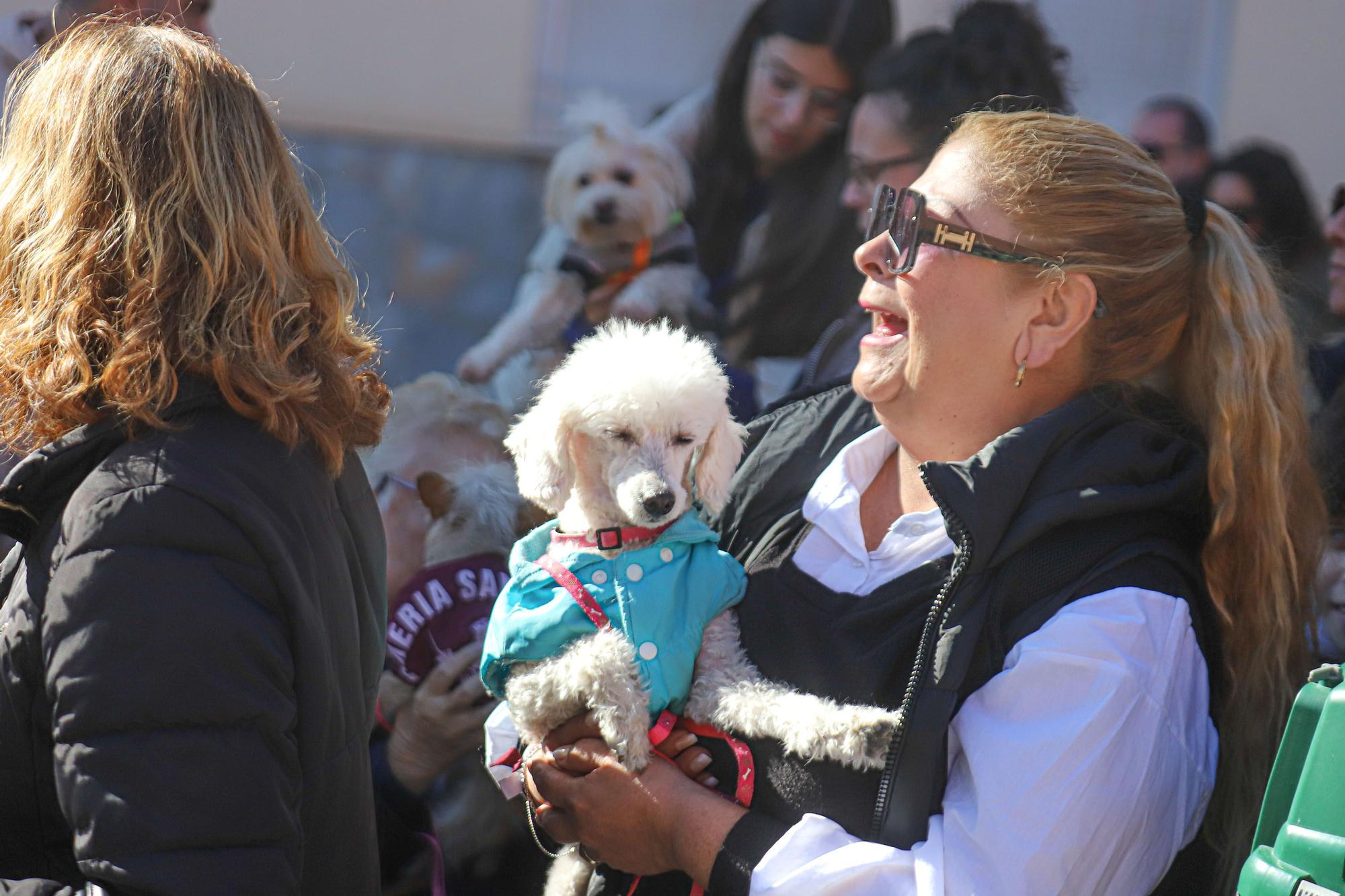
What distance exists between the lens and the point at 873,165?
11.3ft

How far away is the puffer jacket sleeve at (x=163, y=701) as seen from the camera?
3.85 ft

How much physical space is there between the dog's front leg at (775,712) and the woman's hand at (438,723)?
3.40 ft

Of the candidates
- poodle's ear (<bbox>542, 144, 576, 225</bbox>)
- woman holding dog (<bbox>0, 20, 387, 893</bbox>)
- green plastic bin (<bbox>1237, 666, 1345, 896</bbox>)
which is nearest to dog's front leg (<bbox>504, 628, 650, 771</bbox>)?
woman holding dog (<bbox>0, 20, 387, 893</bbox>)

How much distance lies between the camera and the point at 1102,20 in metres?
3.60

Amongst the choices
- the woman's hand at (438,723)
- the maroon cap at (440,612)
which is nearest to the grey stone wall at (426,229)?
the maroon cap at (440,612)

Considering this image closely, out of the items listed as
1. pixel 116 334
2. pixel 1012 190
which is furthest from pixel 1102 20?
pixel 116 334

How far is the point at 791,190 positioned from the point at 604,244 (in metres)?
0.68

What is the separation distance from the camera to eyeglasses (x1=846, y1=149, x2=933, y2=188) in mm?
3346

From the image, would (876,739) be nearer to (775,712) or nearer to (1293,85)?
(775,712)

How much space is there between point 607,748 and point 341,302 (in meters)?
0.88

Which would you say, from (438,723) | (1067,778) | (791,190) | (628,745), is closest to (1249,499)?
(1067,778)

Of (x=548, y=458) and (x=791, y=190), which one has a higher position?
(x=791, y=190)

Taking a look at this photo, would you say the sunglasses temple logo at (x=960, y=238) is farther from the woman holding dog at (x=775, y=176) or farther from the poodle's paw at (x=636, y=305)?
the poodle's paw at (x=636, y=305)

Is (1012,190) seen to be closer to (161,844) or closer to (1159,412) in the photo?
(1159,412)
